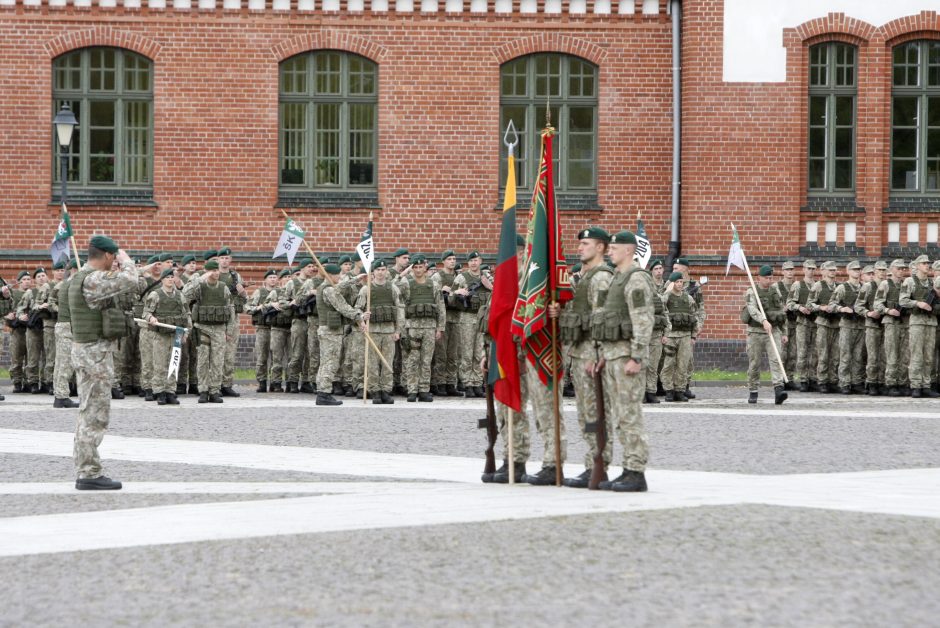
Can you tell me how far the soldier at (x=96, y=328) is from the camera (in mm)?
11727

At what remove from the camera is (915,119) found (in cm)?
2738

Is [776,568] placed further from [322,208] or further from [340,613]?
[322,208]

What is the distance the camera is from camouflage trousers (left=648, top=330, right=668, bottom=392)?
21344 mm

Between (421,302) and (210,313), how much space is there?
285 cm

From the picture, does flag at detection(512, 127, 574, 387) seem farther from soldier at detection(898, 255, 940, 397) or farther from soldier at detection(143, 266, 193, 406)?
soldier at detection(898, 255, 940, 397)

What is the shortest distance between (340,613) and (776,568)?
2.24 m

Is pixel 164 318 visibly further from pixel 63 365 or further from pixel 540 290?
pixel 540 290

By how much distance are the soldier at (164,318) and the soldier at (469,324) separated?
3811 millimetres

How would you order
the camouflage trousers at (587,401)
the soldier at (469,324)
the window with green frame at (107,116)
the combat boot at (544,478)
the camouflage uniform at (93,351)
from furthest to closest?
1. the window with green frame at (107,116)
2. the soldier at (469,324)
3. the camouflage uniform at (93,351)
4. the combat boot at (544,478)
5. the camouflage trousers at (587,401)

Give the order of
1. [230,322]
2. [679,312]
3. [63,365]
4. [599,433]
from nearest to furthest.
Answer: [599,433] < [63,365] < [230,322] < [679,312]

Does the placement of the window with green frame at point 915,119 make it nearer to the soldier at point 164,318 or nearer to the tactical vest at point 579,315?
the soldier at point 164,318

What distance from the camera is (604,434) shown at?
11125 mm

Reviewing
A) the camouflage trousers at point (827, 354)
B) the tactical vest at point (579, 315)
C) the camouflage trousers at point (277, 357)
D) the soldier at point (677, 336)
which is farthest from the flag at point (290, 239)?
the tactical vest at point (579, 315)

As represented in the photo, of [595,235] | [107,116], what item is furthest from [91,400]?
[107,116]
